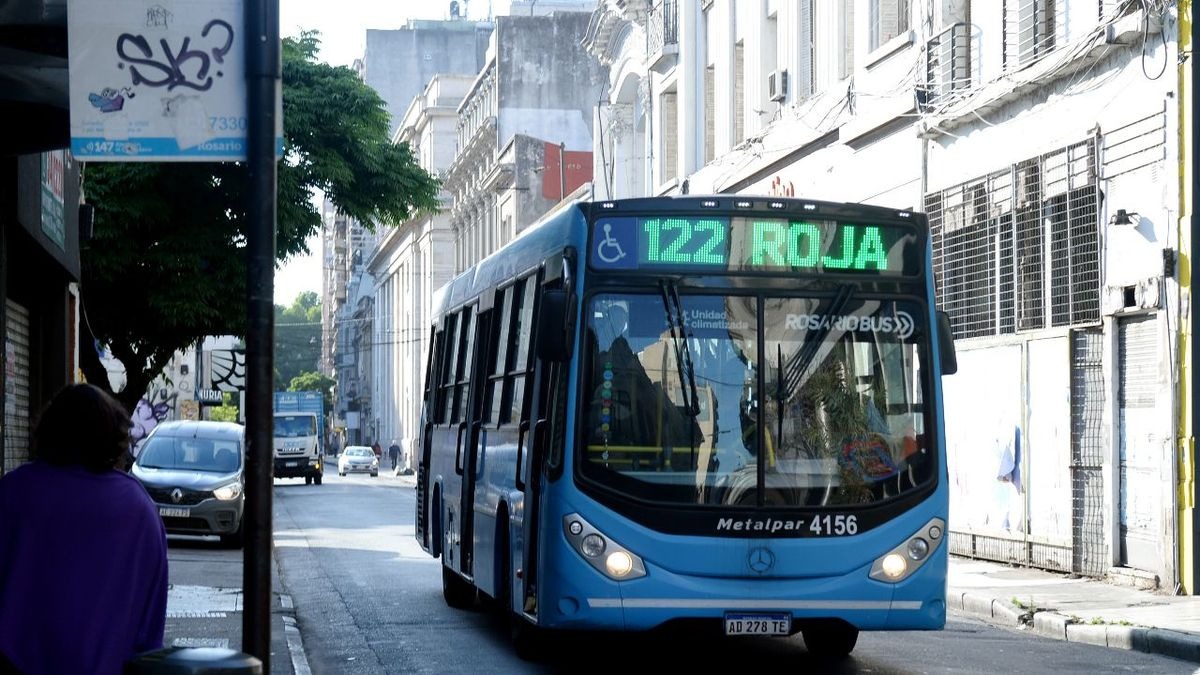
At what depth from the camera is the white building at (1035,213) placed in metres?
16.6

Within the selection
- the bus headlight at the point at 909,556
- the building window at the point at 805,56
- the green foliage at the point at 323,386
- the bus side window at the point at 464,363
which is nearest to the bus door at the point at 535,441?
the bus headlight at the point at 909,556

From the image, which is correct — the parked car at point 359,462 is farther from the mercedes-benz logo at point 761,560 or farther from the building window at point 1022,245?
the mercedes-benz logo at point 761,560

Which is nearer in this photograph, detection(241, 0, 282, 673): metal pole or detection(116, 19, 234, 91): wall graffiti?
detection(241, 0, 282, 673): metal pole

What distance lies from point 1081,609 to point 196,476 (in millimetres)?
11928

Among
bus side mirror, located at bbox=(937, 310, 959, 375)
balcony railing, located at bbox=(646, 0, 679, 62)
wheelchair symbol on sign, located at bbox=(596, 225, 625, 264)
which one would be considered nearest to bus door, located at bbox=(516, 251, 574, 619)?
wheelchair symbol on sign, located at bbox=(596, 225, 625, 264)

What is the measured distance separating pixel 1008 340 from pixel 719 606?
35.2 ft

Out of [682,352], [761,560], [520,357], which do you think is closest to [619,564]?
[761,560]

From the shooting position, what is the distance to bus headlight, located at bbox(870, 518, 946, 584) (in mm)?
10438

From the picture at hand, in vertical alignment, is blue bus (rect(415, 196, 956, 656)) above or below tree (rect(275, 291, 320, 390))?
below

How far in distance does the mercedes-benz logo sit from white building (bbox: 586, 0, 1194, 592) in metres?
6.86

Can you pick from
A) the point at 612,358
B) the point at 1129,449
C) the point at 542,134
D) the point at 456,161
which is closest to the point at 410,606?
the point at 612,358

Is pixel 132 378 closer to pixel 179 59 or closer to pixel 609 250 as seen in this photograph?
pixel 609 250

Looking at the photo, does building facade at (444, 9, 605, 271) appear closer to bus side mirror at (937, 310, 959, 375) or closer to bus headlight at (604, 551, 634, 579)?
bus side mirror at (937, 310, 959, 375)

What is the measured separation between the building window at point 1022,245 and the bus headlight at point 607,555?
9078 mm
